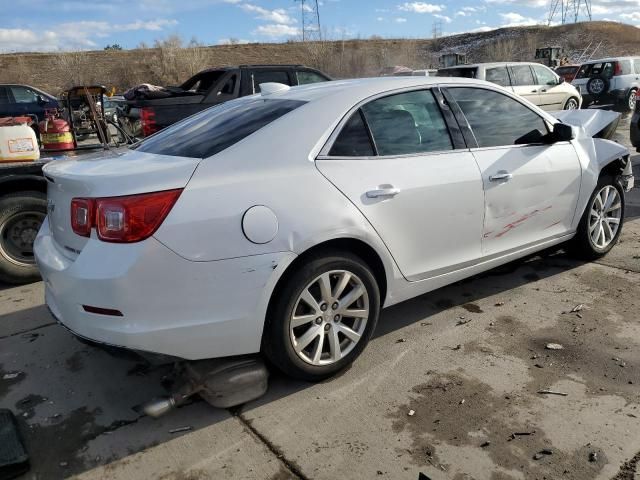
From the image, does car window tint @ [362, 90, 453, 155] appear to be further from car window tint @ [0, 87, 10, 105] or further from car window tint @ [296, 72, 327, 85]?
car window tint @ [0, 87, 10, 105]

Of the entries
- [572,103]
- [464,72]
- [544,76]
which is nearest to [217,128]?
[464,72]

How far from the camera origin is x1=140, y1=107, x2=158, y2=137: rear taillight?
7758 millimetres

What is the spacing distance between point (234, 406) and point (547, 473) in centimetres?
155

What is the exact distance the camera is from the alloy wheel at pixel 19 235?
4.89 m

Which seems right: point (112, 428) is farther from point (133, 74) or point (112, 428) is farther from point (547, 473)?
point (133, 74)

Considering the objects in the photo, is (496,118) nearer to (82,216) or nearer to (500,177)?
(500,177)

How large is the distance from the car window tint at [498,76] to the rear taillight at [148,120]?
9.12 metres

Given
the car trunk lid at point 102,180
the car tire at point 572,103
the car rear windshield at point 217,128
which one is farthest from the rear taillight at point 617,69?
the car trunk lid at point 102,180

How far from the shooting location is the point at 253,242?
2.66 meters

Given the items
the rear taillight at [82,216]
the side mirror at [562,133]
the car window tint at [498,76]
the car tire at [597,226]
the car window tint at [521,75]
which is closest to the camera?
the rear taillight at [82,216]

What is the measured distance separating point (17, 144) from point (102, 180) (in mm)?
2928

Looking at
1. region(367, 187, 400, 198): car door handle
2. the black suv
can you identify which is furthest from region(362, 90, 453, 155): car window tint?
the black suv

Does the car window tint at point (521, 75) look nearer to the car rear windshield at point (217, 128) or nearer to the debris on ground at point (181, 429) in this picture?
the car rear windshield at point (217, 128)

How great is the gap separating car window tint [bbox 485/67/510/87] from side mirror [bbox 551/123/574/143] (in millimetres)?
10458
